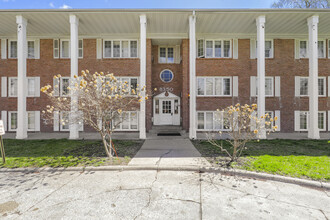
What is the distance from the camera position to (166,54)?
13625 mm

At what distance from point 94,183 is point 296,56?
15440 mm

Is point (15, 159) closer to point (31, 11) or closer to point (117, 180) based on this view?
point (117, 180)

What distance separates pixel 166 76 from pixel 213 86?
3.93m

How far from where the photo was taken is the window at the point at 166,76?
13570mm

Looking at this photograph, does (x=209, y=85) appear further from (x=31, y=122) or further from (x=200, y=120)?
(x=31, y=122)

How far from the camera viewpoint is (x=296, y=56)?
12.2 meters

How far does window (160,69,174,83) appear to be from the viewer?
1357 cm

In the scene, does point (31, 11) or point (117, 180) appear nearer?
point (117, 180)

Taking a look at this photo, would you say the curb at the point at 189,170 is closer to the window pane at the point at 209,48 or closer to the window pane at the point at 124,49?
the window pane at the point at 124,49

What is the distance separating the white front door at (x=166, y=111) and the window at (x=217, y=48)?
14.0 feet

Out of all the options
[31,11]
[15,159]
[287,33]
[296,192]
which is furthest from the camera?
[287,33]

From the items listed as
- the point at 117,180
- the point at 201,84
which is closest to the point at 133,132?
the point at 201,84

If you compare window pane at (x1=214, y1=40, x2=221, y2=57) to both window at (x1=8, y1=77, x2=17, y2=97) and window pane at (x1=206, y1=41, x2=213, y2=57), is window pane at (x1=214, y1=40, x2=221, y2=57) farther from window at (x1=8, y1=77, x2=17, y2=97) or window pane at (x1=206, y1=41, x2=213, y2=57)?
window at (x1=8, y1=77, x2=17, y2=97)

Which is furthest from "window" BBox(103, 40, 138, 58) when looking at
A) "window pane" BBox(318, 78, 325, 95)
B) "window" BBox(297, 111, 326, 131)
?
"window pane" BBox(318, 78, 325, 95)
